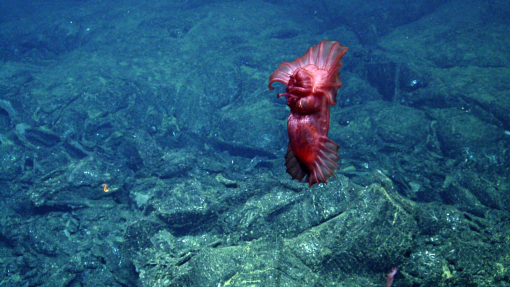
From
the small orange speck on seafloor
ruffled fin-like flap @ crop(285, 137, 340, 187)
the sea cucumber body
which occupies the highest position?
the sea cucumber body

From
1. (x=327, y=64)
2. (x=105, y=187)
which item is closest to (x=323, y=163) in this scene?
(x=327, y=64)

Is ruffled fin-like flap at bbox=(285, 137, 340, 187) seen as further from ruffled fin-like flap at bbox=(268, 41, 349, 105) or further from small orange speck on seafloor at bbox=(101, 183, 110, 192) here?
small orange speck on seafloor at bbox=(101, 183, 110, 192)

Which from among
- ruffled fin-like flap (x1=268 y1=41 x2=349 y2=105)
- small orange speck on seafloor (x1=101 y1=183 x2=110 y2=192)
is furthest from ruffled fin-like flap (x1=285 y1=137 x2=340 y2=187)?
small orange speck on seafloor (x1=101 y1=183 x2=110 y2=192)

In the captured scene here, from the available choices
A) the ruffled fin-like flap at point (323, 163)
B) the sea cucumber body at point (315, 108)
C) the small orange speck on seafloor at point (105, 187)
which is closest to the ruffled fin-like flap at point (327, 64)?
the sea cucumber body at point (315, 108)

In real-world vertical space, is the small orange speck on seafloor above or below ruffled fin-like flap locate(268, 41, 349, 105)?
below

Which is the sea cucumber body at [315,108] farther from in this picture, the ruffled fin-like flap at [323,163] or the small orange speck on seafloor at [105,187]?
the small orange speck on seafloor at [105,187]

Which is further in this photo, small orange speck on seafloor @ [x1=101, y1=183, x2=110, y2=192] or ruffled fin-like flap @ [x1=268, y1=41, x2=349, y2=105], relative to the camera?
small orange speck on seafloor @ [x1=101, y1=183, x2=110, y2=192]

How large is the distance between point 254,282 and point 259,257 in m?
0.43

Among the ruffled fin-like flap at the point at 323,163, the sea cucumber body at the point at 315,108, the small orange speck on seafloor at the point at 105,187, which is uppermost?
the sea cucumber body at the point at 315,108

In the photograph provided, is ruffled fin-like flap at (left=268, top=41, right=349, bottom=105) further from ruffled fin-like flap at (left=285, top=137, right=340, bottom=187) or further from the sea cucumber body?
ruffled fin-like flap at (left=285, top=137, right=340, bottom=187)

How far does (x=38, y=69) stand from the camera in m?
11.6

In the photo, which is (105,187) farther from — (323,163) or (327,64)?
(327,64)

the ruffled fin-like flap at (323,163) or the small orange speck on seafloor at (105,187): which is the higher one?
the ruffled fin-like flap at (323,163)

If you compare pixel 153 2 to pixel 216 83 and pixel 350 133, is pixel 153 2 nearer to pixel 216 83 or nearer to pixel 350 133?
pixel 216 83
